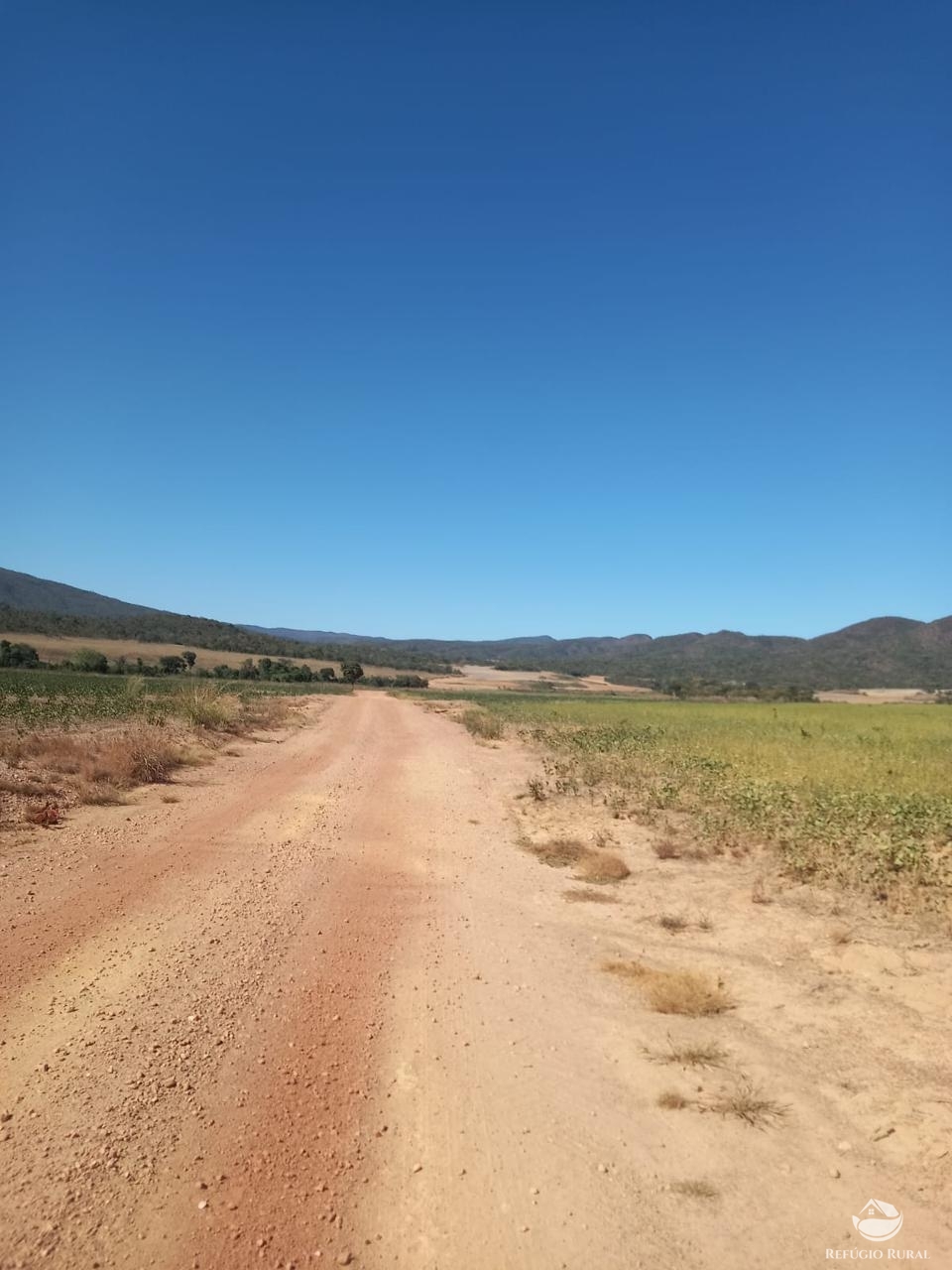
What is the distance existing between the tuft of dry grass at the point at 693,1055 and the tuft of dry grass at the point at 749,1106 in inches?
13.5

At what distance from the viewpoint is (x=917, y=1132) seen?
14.3 ft

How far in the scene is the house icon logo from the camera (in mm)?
3594

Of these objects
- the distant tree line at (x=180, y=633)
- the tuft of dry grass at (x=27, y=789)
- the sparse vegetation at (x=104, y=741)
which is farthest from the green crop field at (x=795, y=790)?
the distant tree line at (x=180, y=633)

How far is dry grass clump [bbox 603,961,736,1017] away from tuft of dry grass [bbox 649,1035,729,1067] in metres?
0.54

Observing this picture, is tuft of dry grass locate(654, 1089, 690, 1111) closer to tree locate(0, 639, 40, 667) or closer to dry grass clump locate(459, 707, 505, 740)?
dry grass clump locate(459, 707, 505, 740)

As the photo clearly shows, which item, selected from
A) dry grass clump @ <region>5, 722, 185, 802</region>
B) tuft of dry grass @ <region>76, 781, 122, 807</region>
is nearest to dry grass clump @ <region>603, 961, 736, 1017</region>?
tuft of dry grass @ <region>76, 781, 122, 807</region>

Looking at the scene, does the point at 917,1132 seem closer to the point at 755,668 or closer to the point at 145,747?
the point at 145,747

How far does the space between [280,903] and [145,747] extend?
31.8 ft

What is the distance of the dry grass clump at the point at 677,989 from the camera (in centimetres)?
602

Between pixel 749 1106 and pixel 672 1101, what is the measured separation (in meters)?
0.46

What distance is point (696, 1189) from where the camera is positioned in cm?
387

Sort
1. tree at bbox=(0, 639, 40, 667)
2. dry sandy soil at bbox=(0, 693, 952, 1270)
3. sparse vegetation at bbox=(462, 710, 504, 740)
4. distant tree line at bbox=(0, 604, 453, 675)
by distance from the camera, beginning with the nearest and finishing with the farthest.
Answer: dry sandy soil at bbox=(0, 693, 952, 1270) < sparse vegetation at bbox=(462, 710, 504, 740) < tree at bbox=(0, 639, 40, 667) < distant tree line at bbox=(0, 604, 453, 675)

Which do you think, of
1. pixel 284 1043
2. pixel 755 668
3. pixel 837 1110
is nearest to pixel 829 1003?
pixel 837 1110

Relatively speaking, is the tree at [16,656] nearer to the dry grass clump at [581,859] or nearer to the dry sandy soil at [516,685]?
the dry sandy soil at [516,685]
